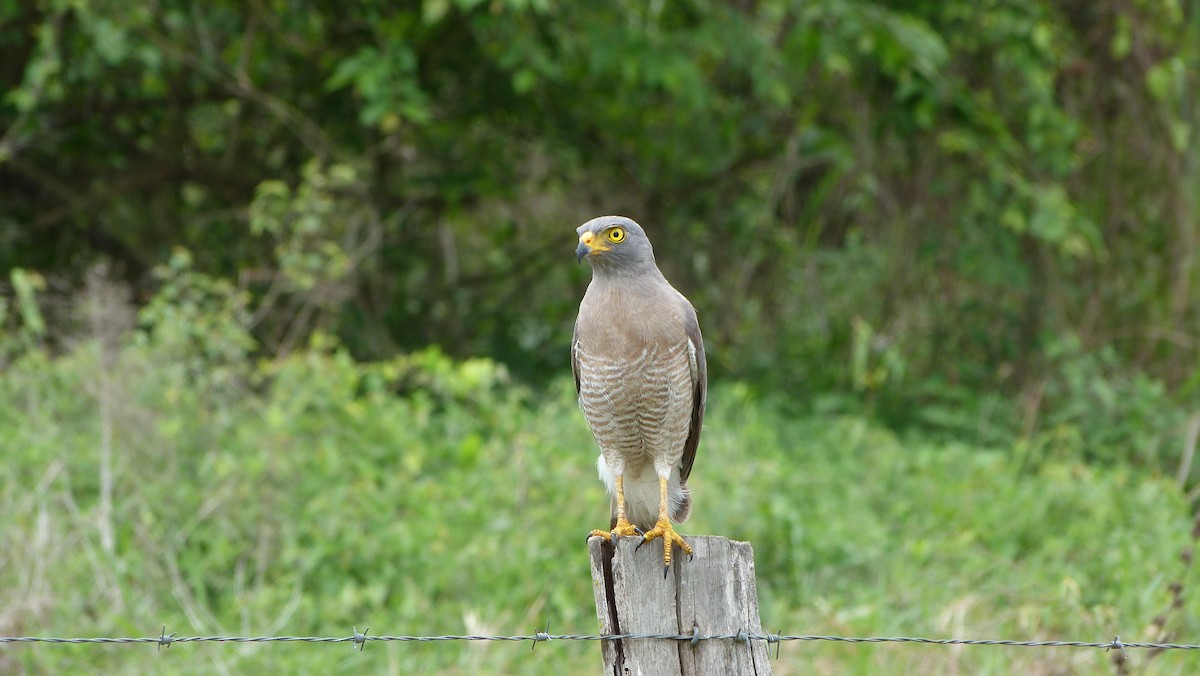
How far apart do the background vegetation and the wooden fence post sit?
2.35 m

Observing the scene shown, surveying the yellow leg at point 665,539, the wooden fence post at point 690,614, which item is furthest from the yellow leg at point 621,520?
the wooden fence post at point 690,614

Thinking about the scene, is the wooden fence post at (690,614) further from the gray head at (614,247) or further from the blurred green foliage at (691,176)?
the blurred green foliage at (691,176)

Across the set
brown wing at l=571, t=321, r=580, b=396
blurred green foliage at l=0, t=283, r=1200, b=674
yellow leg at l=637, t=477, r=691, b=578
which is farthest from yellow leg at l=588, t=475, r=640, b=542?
blurred green foliage at l=0, t=283, r=1200, b=674

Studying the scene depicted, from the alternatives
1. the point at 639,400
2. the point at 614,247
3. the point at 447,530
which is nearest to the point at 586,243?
the point at 614,247

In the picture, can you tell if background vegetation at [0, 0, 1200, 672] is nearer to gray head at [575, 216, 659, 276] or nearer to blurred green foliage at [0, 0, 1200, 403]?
blurred green foliage at [0, 0, 1200, 403]

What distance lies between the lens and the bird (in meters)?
3.71

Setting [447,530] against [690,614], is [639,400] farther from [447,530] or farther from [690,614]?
[447,530]

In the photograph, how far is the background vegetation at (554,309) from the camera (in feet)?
18.3

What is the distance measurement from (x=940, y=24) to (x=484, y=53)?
2.91 m

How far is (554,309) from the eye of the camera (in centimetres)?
Result: 954

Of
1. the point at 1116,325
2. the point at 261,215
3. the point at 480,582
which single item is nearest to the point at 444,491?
the point at 480,582

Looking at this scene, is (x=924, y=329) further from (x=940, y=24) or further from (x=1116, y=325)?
(x=940, y=24)

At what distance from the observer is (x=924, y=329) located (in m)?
9.28

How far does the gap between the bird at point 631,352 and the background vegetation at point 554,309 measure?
171cm
